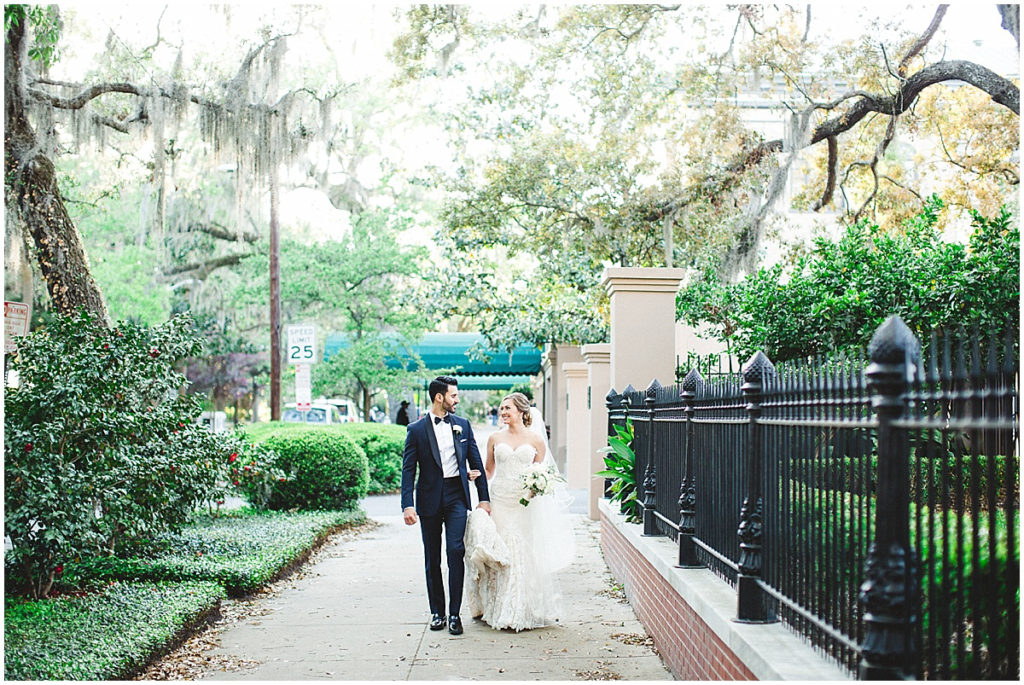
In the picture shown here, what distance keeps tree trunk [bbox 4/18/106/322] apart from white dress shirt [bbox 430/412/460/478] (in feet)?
20.8

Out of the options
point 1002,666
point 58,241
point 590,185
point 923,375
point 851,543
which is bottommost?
point 1002,666

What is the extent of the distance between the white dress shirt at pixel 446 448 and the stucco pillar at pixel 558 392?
1540 cm

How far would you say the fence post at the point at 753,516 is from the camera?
502 cm

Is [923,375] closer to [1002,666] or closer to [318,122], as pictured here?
[1002,666]

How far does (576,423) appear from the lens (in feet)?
70.3

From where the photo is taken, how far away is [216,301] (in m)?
34.2

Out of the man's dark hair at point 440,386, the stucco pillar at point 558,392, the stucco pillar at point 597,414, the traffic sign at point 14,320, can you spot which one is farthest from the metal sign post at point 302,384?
the man's dark hair at point 440,386

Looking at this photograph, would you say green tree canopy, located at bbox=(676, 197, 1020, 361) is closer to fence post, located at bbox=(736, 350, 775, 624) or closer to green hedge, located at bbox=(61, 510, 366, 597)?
green hedge, located at bbox=(61, 510, 366, 597)

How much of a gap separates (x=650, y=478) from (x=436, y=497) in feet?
5.77

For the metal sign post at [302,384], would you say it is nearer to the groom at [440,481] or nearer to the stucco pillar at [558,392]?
the stucco pillar at [558,392]

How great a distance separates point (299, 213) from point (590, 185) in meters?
20.2

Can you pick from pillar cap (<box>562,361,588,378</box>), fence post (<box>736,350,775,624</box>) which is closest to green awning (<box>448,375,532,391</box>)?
pillar cap (<box>562,361,588,378</box>)

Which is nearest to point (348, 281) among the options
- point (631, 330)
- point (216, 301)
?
point (216, 301)

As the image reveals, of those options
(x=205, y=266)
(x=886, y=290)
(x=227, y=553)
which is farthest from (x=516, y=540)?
(x=205, y=266)
